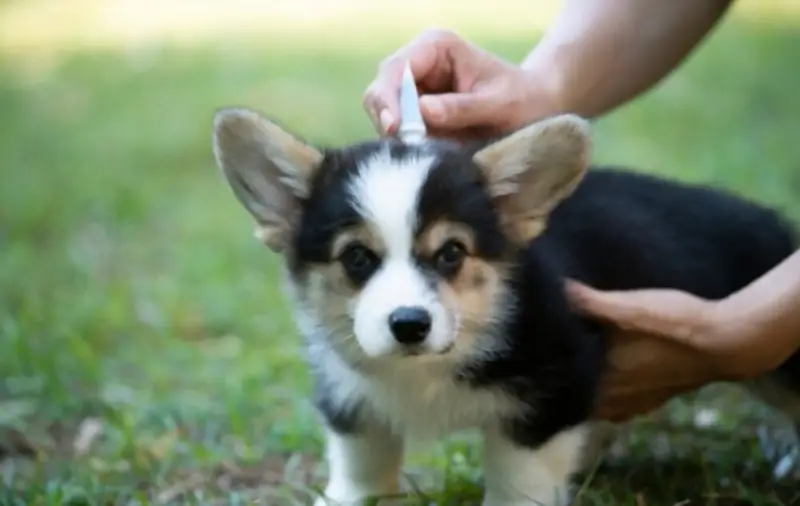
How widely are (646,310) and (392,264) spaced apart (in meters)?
0.63

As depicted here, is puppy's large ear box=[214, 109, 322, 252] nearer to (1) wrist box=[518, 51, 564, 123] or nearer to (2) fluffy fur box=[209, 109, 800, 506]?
(2) fluffy fur box=[209, 109, 800, 506]

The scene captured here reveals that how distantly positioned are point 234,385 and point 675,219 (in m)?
1.30

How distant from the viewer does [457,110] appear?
2410 millimetres

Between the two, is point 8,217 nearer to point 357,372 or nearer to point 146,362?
point 146,362

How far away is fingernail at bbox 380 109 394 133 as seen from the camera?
2.29 m

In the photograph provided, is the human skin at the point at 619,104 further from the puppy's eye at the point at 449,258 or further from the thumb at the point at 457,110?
the puppy's eye at the point at 449,258

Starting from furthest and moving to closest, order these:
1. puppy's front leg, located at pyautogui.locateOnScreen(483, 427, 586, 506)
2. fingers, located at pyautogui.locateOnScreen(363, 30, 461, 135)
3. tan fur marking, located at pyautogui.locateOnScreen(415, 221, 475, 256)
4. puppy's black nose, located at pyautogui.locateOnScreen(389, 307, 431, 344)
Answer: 1. fingers, located at pyautogui.locateOnScreen(363, 30, 461, 135)
2. puppy's front leg, located at pyautogui.locateOnScreen(483, 427, 586, 506)
3. tan fur marking, located at pyautogui.locateOnScreen(415, 221, 475, 256)
4. puppy's black nose, located at pyautogui.locateOnScreen(389, 307, 431, 344)

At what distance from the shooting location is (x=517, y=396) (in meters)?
2.20

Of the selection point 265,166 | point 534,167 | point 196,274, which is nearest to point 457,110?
point 534,167

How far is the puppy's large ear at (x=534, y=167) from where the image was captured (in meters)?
2.11

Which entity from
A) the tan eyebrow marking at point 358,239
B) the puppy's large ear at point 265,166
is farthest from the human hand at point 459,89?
the tan eyebrow marking at point 358,239

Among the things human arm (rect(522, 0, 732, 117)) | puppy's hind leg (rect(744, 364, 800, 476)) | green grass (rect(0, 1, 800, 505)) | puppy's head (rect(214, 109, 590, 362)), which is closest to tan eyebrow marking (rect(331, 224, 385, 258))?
puppy's head (rect(214, 109, 590, 362))

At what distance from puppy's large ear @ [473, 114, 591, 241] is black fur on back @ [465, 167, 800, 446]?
0.27 feet

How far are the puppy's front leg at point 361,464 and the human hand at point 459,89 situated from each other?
0.61m
